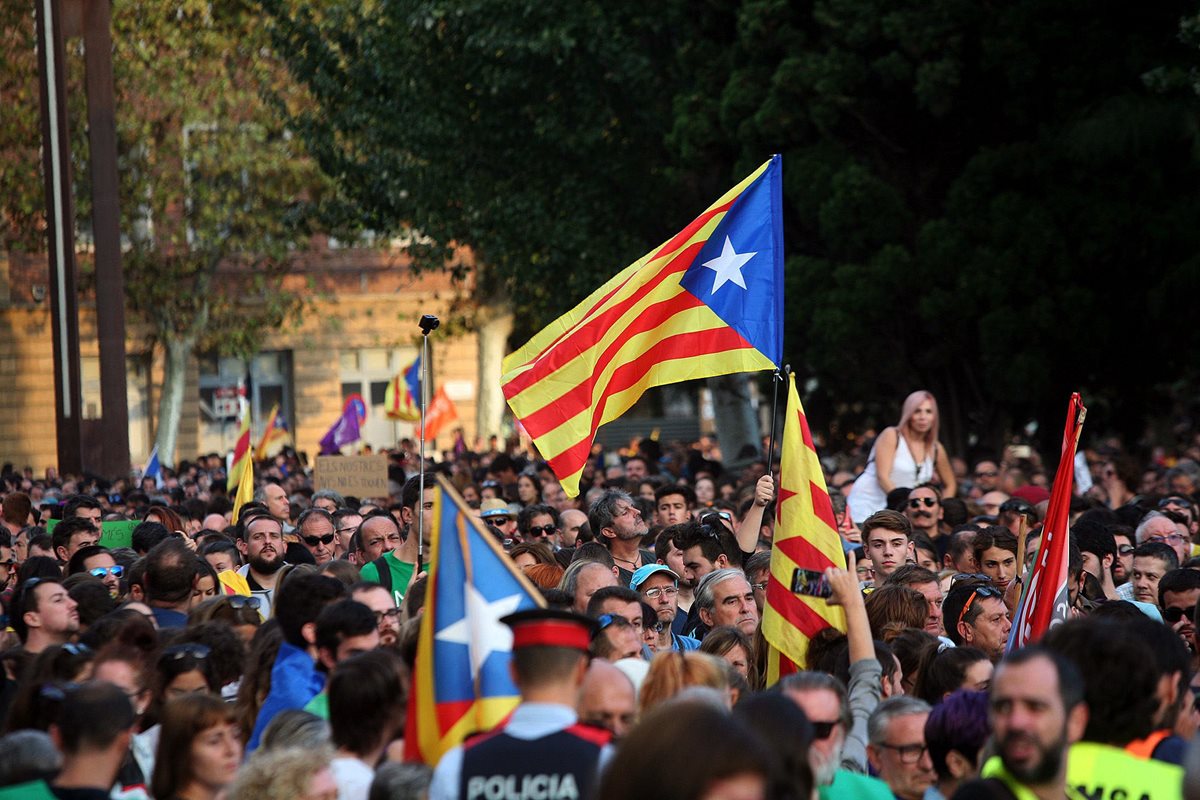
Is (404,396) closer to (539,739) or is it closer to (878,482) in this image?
(878,482)

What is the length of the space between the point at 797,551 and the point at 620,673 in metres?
2.49

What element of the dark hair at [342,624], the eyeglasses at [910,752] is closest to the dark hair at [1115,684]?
the eyeglasses at [910,752]

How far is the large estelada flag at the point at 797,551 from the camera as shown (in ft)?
23.8

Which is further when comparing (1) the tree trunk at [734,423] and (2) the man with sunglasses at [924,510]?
(1) the tree trunk at [734,423]

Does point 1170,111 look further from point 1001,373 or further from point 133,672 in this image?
point 133,672

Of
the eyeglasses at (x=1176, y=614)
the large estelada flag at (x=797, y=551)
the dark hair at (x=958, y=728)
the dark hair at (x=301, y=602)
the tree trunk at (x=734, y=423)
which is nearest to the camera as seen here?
the dark hair at (x=958, y=728)

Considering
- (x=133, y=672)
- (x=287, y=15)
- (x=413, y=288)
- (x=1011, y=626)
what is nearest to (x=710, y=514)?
(x=1011, y=626)

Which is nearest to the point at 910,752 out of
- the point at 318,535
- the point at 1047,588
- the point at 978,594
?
the point at 1047,588

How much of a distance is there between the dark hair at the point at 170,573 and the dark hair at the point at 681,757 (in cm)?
498

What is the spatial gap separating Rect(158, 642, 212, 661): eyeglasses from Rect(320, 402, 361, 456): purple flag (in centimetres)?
2368

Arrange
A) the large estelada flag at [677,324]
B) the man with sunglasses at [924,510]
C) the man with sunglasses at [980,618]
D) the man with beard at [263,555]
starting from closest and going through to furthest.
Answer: the man with sunglasses at [980,618], the large estelada flag at [677,324], the man with beard at [263,555], the man with sunglasses at [924,510]

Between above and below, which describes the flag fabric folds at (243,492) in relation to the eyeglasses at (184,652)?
above

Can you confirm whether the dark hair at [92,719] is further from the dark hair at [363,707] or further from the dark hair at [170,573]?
the dark hair at [170,573]

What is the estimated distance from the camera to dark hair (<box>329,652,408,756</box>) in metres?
5.32
